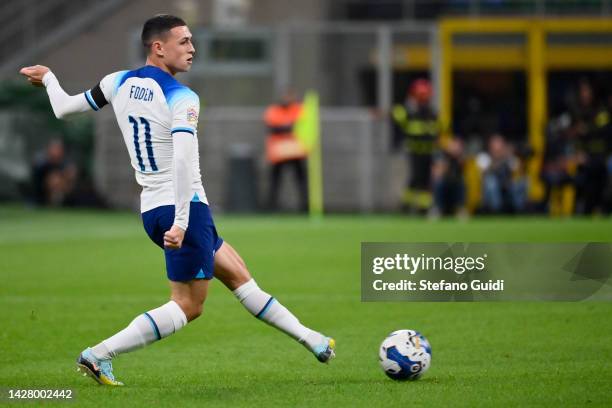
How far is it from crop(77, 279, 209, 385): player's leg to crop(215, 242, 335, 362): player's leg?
32cm

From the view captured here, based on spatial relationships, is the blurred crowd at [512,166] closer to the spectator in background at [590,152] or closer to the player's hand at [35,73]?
the spectator in background at [590,152]

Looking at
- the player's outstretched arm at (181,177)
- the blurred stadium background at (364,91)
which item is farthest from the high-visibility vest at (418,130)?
the player's outstretched arm at (181,177)

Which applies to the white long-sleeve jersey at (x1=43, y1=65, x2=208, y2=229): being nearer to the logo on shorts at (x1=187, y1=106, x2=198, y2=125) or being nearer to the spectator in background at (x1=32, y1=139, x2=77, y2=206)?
the logo on shorts at (x1=187, y1=106, x2=198, y2=125)

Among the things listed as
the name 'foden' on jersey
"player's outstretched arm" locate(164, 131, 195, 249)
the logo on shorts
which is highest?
the name 'foden' on jersey

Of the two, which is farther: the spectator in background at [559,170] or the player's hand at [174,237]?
the spectator in background at [559,170]

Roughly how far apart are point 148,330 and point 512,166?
1913 cm

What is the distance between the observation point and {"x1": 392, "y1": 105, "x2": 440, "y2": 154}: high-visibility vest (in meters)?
25.4

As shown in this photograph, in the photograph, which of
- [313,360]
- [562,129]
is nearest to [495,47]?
[562,129]

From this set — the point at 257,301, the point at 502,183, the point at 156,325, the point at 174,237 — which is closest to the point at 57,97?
the point at 174,237

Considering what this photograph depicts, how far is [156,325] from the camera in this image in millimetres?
7680

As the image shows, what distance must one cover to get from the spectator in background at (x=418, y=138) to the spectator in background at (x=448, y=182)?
6.9 inches

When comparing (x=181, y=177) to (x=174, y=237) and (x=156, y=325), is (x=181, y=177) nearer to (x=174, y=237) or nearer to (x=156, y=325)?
(x=174, y=237)

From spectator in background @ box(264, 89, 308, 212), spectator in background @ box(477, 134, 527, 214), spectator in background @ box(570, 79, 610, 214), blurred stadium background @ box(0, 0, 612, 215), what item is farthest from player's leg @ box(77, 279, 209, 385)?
blurred stadium background @ box(0, 0, 612, 215)

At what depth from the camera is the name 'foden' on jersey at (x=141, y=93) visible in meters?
7.64
